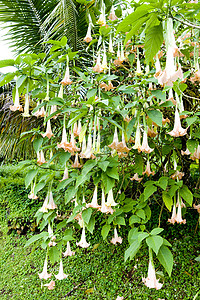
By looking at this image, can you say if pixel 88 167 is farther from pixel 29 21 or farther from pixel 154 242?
pixel 29 21

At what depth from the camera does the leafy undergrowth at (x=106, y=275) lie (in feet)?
7.11

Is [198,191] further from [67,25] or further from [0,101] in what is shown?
[0,101]

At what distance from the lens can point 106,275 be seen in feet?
8.18

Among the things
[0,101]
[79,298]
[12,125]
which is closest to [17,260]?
[79,298]

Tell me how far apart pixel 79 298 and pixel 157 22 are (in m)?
2.43

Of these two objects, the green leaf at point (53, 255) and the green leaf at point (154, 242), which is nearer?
the green leaf at point (154, 242)

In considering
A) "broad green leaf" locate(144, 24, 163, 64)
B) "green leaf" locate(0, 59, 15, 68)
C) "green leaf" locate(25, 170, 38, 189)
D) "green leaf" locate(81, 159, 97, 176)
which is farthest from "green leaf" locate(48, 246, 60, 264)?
"broad green leaf" locate(144, 24, 163, 64)

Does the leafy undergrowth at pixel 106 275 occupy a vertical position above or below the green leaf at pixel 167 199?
below

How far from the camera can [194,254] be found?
2.41m

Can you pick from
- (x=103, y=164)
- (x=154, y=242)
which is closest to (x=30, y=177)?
(x=103, y=164)

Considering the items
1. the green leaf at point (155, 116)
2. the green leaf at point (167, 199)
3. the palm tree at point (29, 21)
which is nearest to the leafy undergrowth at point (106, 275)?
the green leaf at point (167, 199)

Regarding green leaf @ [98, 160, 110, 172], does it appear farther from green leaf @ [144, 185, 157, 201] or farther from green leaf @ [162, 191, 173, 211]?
green leaf @ [162, 191, 173, 211]

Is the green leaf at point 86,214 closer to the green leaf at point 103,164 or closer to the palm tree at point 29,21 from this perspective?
the green leaf at point 103,164

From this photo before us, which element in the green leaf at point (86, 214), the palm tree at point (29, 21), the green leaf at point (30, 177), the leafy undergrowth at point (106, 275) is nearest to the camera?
the green leaf at point (86, 214)
